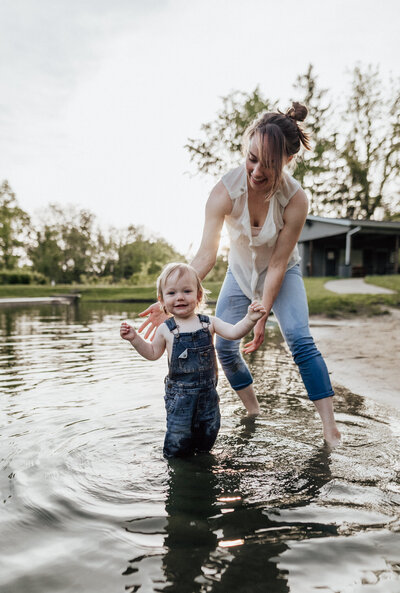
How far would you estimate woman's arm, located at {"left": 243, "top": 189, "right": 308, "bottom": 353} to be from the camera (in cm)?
313

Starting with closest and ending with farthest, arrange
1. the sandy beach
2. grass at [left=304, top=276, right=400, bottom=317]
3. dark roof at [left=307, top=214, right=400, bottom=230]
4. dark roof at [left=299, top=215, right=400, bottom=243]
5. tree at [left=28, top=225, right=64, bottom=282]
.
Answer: the sandy beach < grass at [left=304, top=276, right=400, bottom=317] < dark roof at [left=307, top=214, right=400, bottom=230] < dark roof at [left=299, top=215, right=400, bottom=243] < tree at [left=28, top=225, right=64, bottom=282]

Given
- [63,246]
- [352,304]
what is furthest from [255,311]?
[63,246]

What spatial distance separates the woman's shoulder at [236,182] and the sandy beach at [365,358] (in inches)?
88.9

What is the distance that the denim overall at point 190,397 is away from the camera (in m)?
2.74

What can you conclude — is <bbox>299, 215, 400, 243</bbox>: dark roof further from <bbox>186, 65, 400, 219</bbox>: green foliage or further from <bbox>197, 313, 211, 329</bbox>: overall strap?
<bbox>197, 313, 211, 329</bbox>: overall strap

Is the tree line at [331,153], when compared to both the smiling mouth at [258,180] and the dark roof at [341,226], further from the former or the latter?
the smiling mouth at [258,180]

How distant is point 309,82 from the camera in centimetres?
4053

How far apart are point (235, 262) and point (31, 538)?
91.2 inches

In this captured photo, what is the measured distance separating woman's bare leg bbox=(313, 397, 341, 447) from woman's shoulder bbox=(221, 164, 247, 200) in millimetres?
1462

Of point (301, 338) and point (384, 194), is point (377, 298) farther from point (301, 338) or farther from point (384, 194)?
point (384, 194)

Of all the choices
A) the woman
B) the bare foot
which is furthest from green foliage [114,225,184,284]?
the bare foot

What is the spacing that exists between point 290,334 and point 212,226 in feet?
3.00

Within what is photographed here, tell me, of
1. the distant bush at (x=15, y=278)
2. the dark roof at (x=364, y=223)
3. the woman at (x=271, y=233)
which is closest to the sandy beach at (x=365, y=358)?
the woman at (x=271, y=233)

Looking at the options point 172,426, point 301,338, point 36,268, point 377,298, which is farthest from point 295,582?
point 36,268
